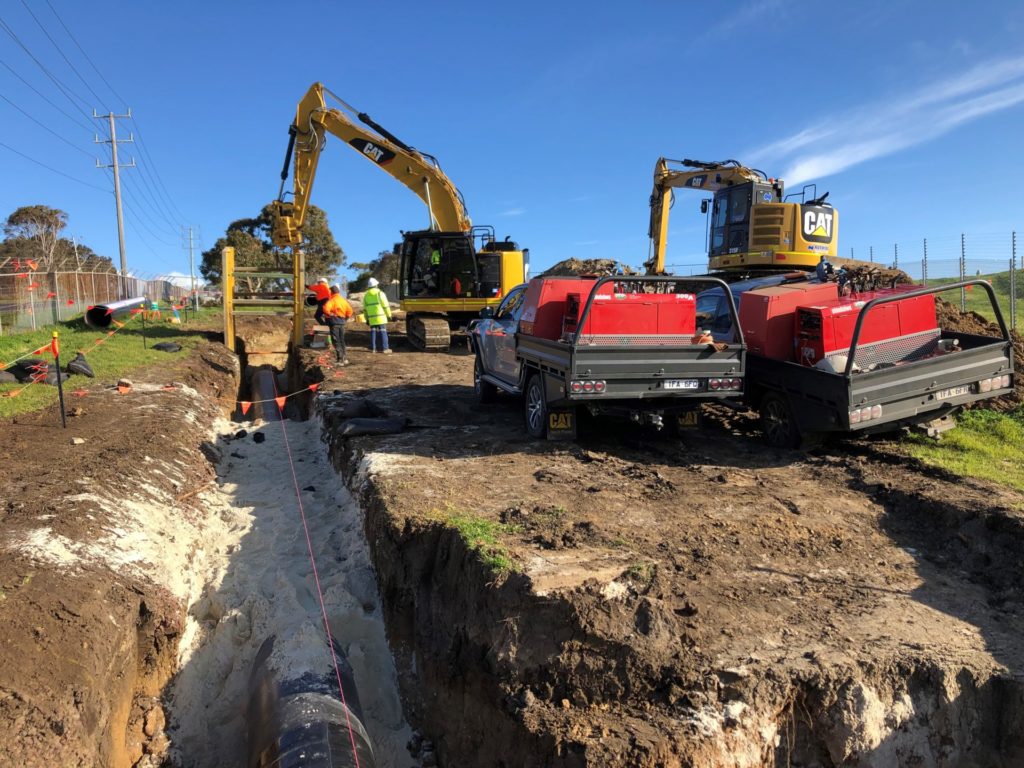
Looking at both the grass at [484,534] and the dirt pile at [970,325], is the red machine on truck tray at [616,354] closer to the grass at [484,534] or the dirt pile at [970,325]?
the grass at [484,534]

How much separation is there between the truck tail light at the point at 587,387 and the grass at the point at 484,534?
175 cm

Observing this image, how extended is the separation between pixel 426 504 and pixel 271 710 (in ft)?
6.80

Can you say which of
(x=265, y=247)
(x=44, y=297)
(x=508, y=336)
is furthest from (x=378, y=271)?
(x=508, y=336)

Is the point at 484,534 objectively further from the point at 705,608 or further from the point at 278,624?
the point at 278,624

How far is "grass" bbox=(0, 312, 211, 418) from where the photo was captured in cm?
941

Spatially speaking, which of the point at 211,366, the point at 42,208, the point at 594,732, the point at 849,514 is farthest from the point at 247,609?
the point at 42,208

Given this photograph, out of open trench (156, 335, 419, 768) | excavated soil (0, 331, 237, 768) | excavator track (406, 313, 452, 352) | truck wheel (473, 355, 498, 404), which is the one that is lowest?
open trench (156, 335, 419, 768)

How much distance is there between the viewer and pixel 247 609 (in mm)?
5777

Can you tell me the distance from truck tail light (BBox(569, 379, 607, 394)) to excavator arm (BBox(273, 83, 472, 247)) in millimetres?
11525

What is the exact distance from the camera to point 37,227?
144 feet

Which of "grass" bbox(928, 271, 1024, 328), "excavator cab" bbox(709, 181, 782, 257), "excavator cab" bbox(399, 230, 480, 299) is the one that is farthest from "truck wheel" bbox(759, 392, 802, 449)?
"grass" bbox(928, 271, 1024, 328)

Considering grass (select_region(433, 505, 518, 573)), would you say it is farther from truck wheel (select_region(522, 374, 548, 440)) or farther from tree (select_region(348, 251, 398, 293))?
tree (select_region(348, 251, 398, 293))

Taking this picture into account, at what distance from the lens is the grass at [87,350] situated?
9.41m

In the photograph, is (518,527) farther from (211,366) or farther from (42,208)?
(42,208)
